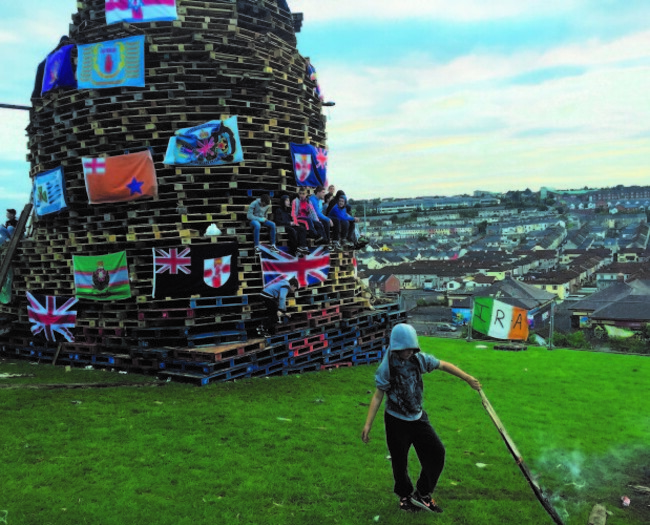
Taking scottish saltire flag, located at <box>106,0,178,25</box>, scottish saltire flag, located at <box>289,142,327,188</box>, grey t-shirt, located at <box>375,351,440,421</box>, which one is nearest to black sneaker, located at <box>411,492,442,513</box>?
grey t-shirt, located at <box>375,351,440,421</box>

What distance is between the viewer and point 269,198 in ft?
40.1

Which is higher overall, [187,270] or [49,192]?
[49,192]

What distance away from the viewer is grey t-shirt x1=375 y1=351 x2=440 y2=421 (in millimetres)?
5254

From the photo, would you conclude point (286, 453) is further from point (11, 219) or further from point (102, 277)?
point (11, 219)

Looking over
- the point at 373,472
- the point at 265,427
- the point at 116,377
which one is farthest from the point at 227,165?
the point at 373,472

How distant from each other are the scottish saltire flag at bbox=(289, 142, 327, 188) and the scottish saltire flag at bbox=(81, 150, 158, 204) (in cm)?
359

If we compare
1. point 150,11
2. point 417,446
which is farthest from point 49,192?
point 417,446

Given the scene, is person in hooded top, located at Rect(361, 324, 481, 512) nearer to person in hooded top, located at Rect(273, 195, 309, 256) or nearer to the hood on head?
the hood on head

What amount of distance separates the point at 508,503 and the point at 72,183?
11912 millimetres

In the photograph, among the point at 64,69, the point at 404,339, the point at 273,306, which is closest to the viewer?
the point at 404,339

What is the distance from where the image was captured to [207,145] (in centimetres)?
1186

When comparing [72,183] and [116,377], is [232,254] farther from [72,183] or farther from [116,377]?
[72,183]

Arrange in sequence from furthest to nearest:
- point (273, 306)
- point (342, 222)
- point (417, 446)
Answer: point (342, 222) → point (273, 306) → point (417, 446)

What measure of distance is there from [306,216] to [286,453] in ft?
23.6
